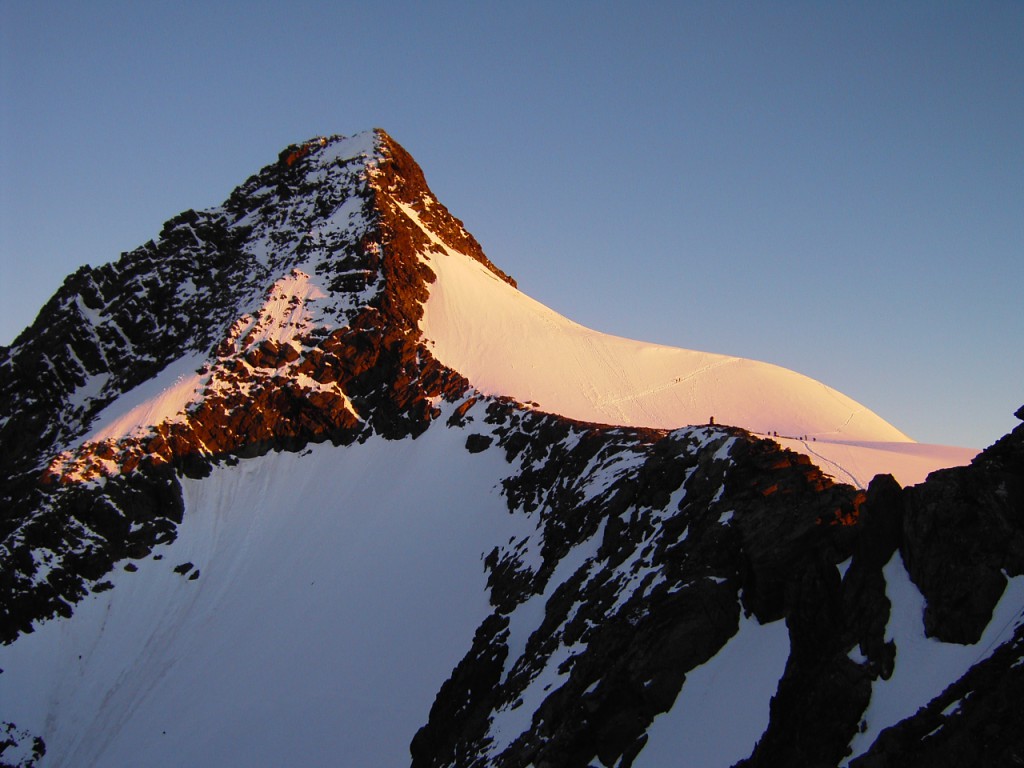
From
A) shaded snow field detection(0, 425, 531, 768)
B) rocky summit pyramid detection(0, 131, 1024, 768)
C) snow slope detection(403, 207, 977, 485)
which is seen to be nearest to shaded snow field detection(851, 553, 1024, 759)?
rocky summit pyramid detection(0, 131, 1024, 768)

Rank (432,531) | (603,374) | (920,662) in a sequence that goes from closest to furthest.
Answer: (920,662)
(432,531)
(603,374)

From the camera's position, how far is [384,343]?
72812 mm

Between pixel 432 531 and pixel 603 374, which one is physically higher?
pixel 603 374

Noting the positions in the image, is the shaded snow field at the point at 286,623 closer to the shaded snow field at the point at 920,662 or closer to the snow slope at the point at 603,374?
the snow slope at the point at 603,374

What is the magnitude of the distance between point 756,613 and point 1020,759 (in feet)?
35.1

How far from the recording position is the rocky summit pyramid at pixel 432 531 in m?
22.1

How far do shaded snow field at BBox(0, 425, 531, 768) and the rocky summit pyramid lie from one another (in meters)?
0.22

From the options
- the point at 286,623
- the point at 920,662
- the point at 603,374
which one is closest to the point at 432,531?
the point at 286,623

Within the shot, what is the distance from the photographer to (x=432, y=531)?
2206 inches

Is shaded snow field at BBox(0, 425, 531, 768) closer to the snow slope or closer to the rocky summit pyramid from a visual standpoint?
the rocky summit pyramid

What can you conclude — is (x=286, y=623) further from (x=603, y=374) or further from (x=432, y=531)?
(x=603, y=374)

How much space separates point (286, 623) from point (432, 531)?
404 inches

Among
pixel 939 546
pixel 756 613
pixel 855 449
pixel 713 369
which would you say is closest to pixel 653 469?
pixel 756 613

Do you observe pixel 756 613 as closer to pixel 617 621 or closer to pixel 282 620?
pixel 617 621
